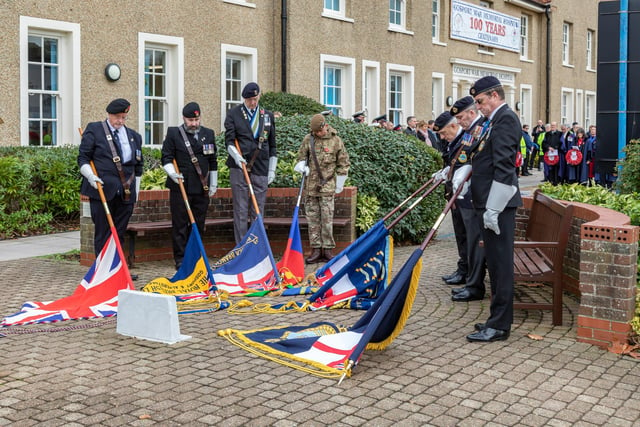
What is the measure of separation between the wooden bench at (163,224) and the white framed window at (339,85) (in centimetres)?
1075

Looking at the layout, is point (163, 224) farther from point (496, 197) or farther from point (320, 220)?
point (496, 197)

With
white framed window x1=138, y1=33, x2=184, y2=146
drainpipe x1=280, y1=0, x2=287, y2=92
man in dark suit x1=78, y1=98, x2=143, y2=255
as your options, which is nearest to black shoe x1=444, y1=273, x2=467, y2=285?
man in dark suit x1=78, y1=98, x2=143, y2=255

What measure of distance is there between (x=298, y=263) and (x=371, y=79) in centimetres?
1489

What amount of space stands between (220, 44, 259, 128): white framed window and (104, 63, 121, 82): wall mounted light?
119 inches

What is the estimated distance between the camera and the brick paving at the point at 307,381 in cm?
480

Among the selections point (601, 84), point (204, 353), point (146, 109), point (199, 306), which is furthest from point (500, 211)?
point (146, 109)

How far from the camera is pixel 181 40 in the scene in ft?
56.0

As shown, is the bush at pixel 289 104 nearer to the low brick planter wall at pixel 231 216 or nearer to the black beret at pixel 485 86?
the low brick planter wall at pixel 231 216

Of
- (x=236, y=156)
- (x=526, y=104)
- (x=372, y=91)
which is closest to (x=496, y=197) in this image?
(x=236, y=156)

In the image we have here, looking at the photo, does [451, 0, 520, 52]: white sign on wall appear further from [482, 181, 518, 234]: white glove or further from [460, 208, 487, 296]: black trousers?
[482, 181, 518, 234]: white glove

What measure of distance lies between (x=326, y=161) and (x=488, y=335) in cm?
449

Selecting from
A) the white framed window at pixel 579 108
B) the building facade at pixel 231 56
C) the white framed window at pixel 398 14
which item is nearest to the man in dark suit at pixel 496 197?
the building facade at pixel 231 56

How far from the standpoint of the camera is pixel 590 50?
38875 millimetres

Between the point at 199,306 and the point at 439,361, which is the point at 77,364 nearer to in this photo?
the point at 199,306
